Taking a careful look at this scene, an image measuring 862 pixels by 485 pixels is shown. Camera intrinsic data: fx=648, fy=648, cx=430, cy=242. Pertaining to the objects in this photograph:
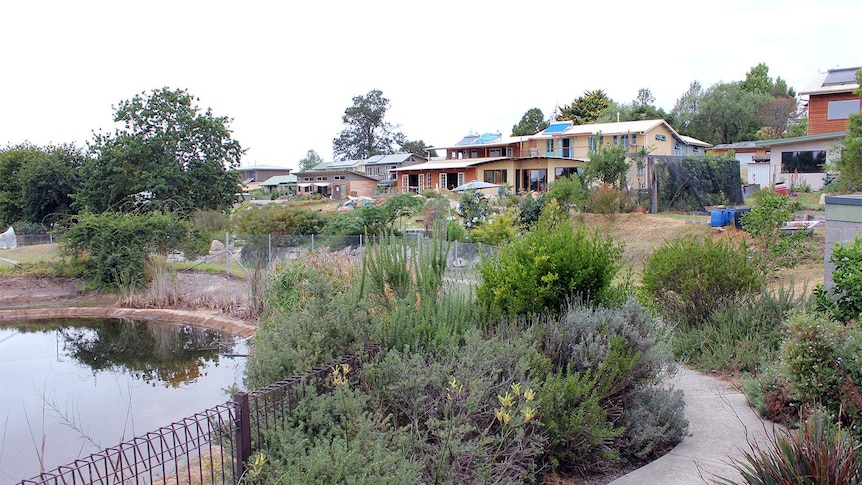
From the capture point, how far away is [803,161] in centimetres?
3131

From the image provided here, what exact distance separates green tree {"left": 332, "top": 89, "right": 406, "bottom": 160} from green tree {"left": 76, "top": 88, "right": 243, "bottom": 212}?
186 ft

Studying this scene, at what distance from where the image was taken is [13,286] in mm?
17156

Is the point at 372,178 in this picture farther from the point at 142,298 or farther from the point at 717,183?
the point at 142,298

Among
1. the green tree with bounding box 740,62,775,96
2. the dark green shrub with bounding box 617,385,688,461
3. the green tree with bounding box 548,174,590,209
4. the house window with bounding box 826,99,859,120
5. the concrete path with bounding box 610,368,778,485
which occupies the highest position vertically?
the green tree with bounding box 740,62,775,96

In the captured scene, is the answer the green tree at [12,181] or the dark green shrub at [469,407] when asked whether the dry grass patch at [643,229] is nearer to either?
the dark green shrub at [469,407]

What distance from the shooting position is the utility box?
6.89 metres

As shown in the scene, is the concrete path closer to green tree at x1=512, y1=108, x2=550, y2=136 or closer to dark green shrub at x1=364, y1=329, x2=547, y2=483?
dark green shrub at x1=364, y1=329, x2=547, y2=483

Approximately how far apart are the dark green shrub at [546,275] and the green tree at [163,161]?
24.9 meters

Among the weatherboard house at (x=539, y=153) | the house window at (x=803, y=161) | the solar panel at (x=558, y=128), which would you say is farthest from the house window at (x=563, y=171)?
the house window at (x=803, y=161)

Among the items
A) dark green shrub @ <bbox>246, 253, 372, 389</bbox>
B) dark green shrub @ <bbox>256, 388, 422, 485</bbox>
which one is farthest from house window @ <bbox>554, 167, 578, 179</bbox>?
dark green shrub @ <bbox>256, 388, 422, 485</bbox>

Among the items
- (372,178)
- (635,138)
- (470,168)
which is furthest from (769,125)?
(372,178)

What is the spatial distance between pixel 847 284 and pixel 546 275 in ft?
8.70

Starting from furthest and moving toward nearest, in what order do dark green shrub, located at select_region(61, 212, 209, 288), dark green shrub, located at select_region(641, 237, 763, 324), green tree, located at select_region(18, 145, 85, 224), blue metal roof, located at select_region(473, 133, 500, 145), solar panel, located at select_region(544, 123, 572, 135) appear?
blue metal roof, located at select_region(473, 133, 500, 145), solar panel, located at select_region(544, 123, 572, 135), green tree, located at select_region(18, 145, 85, 224), dark green shrub, located at select_region(61, 212, 209, 288), dark green shrub, located at select_region(641, 237, 763, 324)

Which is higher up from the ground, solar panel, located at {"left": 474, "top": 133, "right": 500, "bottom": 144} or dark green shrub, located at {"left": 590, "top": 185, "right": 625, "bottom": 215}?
solar panel, located at {"left": 474, "top": 133, "right": 500, "bottom": 144}
